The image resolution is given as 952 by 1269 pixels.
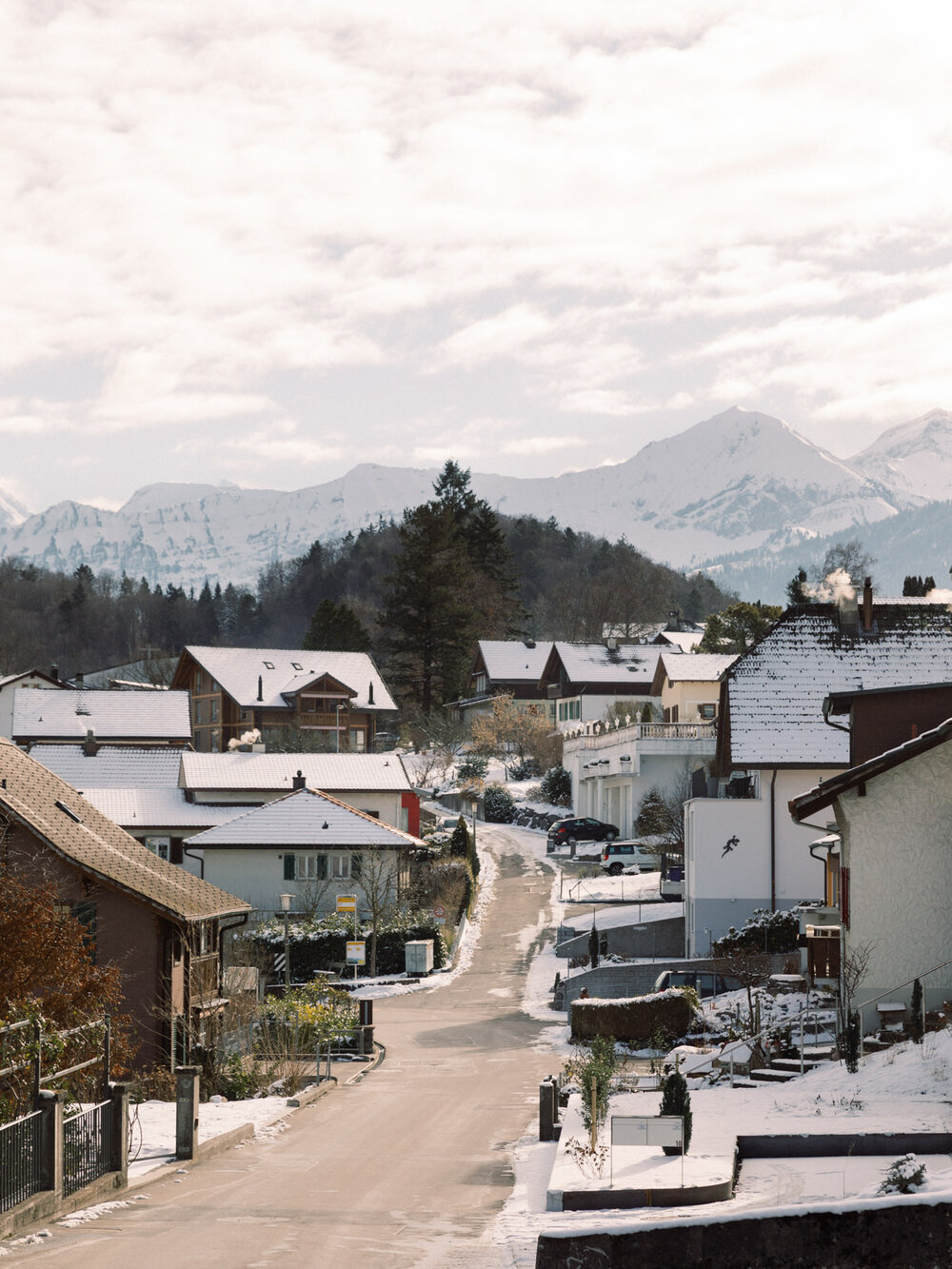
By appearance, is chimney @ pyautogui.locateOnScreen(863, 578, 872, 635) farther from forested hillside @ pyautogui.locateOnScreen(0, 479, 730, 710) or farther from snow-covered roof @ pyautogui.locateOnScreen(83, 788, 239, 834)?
forested hillside @ pyautogui.locateOnScreen(0, 479, 730, 710)

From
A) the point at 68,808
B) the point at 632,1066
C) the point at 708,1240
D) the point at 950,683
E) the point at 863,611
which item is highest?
the point at 863,611

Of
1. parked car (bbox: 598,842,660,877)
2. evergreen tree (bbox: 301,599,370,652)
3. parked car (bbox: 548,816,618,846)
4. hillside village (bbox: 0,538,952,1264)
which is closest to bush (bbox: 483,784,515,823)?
hillside village (bbox: 0,538,952,1264)

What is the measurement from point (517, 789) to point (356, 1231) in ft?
248

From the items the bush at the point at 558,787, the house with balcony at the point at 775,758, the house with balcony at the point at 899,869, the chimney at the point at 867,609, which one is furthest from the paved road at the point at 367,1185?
the bush at the point at 558,787

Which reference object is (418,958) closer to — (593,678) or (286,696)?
(593,678)

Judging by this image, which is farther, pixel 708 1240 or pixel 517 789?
pixel 517 789

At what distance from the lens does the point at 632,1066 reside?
3061cm

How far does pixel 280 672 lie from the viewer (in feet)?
335

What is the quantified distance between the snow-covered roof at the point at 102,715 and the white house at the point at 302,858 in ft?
88.8

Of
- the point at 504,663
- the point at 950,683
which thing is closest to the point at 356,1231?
the point at 950,683

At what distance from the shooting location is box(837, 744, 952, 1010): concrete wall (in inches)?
993

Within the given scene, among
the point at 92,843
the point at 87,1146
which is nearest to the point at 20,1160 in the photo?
the point at 87,1146

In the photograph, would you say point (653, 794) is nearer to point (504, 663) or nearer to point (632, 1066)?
point (632, 1066)

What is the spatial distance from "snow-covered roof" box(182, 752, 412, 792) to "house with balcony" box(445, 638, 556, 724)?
37349 millimetres
